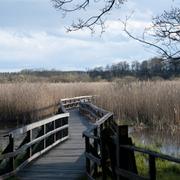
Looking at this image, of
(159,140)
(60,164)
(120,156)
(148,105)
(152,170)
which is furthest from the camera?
(148,105)

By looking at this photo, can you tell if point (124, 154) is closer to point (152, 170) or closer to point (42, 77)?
point (152, 170)

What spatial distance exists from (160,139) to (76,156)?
516 centimetres

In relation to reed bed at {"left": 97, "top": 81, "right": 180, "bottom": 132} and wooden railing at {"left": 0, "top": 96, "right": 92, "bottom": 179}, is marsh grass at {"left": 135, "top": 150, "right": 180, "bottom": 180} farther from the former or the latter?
reed bed at {"left": 97, "top": 81, "right": 180, "bottom": 132}

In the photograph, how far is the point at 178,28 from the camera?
26.8ft

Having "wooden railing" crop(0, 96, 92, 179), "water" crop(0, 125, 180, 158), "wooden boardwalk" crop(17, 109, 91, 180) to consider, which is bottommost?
"water" crop(0, 125, 180, 158)

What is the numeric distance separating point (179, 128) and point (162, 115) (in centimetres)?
186

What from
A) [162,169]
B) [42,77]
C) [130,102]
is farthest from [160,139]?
[42,77]

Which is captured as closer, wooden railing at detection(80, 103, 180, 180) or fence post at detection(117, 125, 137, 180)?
wooden railing at detection(80, 103, 180, 180)

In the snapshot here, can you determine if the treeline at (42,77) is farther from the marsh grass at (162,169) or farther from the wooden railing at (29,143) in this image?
the marsh grass at (162,169)

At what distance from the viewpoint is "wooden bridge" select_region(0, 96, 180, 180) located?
6.12 m

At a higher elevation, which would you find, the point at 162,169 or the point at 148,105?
the point at 148,105

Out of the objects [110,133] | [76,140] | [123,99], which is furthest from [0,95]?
[110,133]

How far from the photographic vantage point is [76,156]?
10.7 meters

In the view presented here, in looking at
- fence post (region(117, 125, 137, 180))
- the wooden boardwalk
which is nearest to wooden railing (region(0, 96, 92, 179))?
the wooden boardwalk
